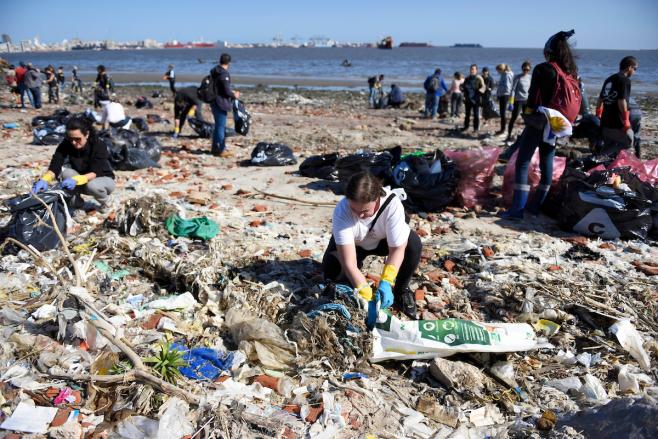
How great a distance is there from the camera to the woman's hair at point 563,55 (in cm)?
436

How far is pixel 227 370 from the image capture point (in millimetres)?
2662

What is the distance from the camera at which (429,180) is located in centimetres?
528

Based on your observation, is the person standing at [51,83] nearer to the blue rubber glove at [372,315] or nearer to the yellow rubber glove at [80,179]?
the yellow rubber glove at [80,179]

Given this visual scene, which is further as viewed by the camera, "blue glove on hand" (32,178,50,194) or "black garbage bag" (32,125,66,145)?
"black garbage bag" (32,125,66,145)

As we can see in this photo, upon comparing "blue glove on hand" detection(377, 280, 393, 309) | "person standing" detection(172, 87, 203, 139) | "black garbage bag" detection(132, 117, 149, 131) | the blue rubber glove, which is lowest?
the blue rubber glove

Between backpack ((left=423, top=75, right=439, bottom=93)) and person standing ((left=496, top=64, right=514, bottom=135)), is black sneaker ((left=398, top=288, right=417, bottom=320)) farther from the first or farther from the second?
backpack ((left=423, top=75, right=439, bottom=93))

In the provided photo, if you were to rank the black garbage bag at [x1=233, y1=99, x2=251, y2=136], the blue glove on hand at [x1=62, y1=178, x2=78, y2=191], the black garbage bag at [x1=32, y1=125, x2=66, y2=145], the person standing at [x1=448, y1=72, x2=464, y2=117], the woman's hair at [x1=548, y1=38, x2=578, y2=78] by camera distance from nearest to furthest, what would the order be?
the woman's hair at [x1=548, y1=38, x2=578, y2=78]
the blue glove on hand at [x1=62, y1=178, x2=78, y2=191]
the black garbage bag at [x1=32, y1=125, x2=66, y2=145]
the black garbage bag at [x1=233, y1=99, x2=251, y2=136]
the person standing at [x1=448, y1=72, x2=464, y2=117]

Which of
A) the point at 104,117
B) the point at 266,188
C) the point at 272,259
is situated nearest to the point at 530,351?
the point at 272,259

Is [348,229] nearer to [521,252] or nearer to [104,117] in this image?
[521,252]

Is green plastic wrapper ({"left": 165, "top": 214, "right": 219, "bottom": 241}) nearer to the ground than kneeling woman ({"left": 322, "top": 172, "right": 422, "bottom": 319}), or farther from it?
nearer to the ground

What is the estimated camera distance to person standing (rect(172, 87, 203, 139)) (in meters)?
9.34

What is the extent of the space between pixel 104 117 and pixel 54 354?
20.2 ft

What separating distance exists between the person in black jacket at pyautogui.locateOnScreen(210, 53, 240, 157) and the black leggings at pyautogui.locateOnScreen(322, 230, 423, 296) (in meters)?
5.10

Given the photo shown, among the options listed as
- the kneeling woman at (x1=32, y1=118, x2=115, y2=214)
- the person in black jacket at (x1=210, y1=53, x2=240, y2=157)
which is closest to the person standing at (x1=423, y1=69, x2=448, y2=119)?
the person in black jacket at (x1=210, y1=53, x2=240, y2=157)
